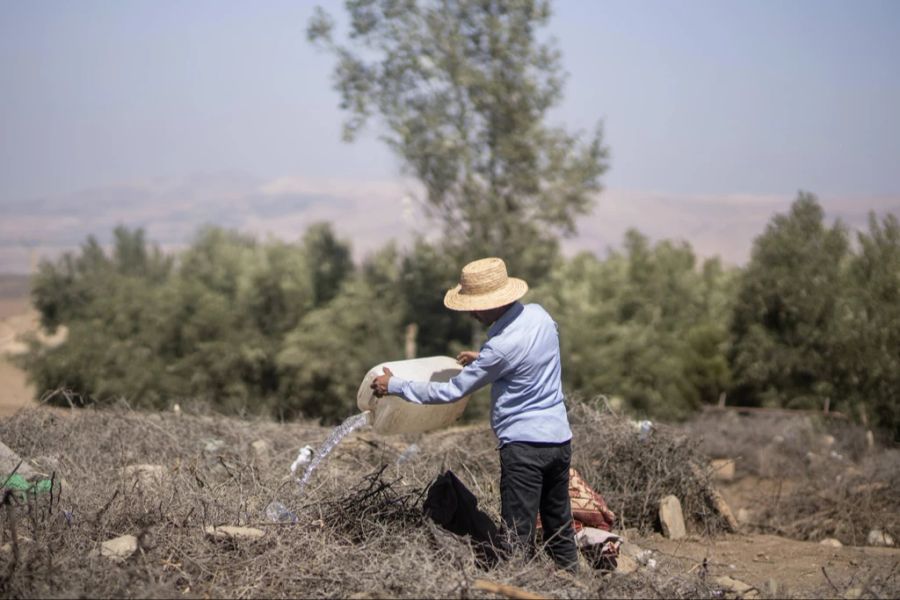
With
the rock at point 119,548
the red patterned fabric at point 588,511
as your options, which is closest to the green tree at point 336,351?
the red patterned fabric at point 588,511

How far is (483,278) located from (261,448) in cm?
341

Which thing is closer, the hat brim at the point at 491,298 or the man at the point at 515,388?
the man at the point at 515,388

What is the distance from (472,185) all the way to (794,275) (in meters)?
5.86

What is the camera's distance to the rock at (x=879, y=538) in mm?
7609

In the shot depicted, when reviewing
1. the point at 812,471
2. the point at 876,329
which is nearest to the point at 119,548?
the point at 812,471

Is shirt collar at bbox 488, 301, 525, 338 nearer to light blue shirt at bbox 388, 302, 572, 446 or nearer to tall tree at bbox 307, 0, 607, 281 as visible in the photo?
light blue shirt at bbox 388, 302, 572, 446

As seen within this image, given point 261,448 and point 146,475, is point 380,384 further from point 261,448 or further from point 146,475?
point 261,448

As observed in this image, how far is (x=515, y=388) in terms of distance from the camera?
179 inches

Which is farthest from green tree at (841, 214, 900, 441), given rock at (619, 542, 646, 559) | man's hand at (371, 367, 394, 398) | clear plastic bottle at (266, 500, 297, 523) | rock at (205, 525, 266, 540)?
rock at (205, 525, 266, 540)

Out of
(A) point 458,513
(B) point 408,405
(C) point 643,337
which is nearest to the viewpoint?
(A) point 458,513

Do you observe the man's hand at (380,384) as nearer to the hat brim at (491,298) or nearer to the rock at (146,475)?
the hat brim at (491,298)

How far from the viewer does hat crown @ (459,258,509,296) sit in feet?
15.3

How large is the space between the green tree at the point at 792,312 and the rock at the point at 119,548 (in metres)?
13.4

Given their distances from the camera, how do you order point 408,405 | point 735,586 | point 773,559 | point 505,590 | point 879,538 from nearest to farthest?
point 505,590, point 735,586, point 408,405, point 773,559, point 879,538
